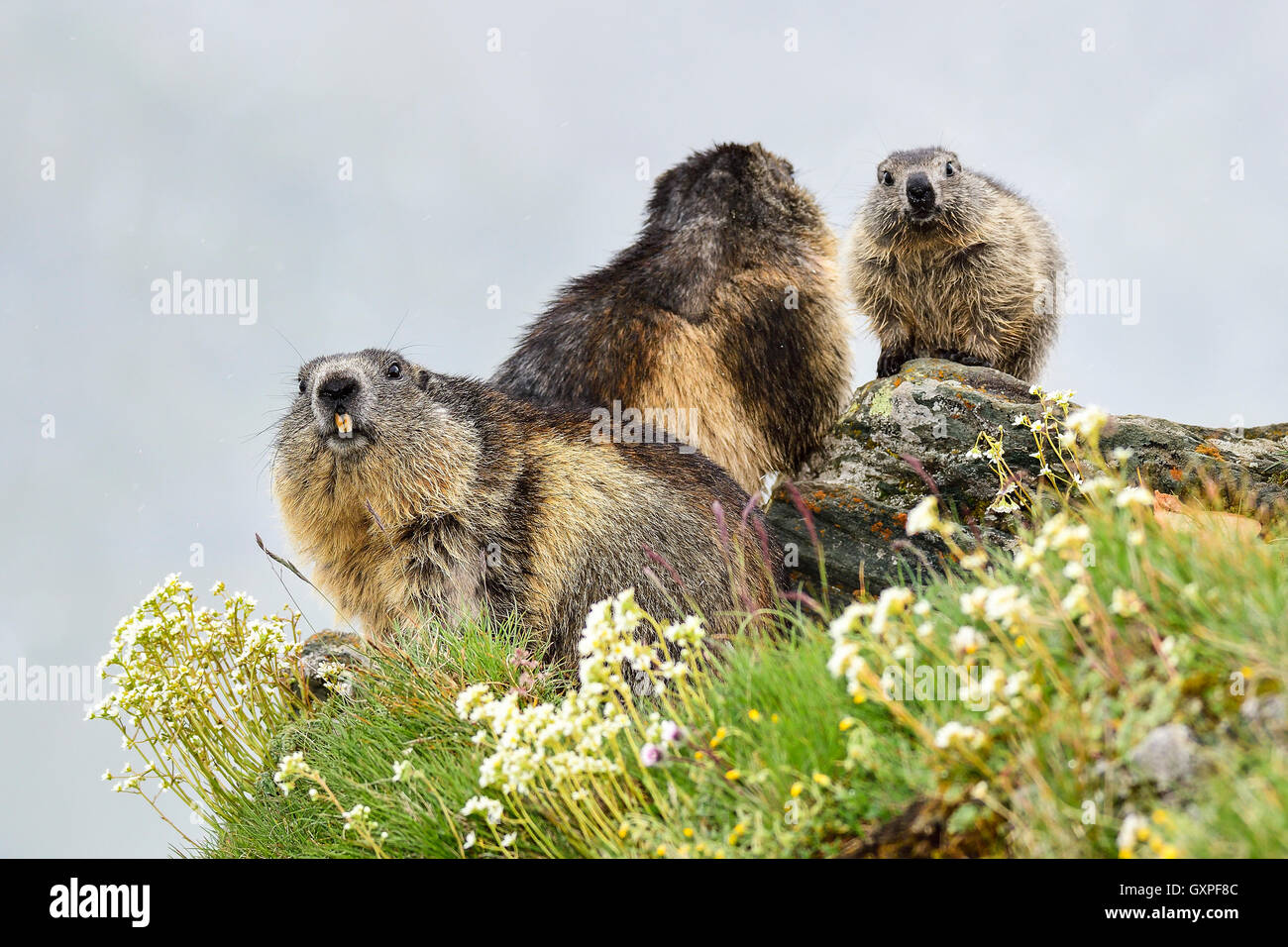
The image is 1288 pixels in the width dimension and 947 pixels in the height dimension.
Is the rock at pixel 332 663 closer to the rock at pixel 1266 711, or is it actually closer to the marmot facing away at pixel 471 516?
the marmot facing away at pixel 471 516

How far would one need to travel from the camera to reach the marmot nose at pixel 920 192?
839 centimetres

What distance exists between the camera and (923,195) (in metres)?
8.41

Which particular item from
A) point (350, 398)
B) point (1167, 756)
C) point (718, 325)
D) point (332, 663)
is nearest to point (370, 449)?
point (350, 398)

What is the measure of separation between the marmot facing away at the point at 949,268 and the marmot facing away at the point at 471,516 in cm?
337

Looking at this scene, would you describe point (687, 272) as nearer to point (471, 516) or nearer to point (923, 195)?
point (923, 195)

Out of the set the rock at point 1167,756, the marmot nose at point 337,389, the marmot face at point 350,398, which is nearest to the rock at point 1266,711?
the rock at point 1167,756

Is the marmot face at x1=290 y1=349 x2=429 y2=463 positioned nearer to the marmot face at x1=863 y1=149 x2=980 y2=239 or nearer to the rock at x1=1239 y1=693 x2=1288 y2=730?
the marmot face at x1=863 y1=149 x2=980 y2=239

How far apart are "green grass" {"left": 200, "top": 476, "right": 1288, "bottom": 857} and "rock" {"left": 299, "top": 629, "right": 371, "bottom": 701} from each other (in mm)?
1766

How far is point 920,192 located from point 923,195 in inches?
1.5

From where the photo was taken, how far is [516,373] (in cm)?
810

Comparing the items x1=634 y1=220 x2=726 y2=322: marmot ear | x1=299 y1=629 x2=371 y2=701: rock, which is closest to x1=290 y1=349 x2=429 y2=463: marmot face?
x1=299 y1=629 x2=371 y2=701: rock

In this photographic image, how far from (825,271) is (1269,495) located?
12.3 feet
